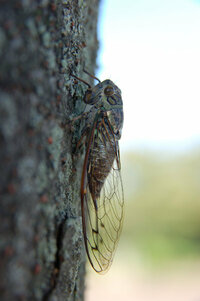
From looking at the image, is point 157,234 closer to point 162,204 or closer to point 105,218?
point 162,204

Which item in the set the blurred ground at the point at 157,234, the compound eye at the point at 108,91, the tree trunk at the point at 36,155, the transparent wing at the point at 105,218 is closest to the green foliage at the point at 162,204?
the blurred ground at the point at 157,234

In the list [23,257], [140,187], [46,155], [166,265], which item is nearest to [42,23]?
[46,155]

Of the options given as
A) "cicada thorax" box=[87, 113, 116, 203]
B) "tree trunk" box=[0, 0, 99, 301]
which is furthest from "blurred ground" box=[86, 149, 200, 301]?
"tree trunk" box=[0, 0, 99, 301]

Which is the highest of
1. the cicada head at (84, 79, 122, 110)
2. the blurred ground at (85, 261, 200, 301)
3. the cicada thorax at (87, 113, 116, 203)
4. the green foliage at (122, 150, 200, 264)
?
the green foliage at (122, 150, 200, 264)

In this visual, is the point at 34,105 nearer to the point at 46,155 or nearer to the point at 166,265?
the point at 46,155

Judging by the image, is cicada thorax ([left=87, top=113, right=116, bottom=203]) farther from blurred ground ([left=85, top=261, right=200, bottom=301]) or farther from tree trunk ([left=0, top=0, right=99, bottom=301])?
blurred ground ([left=85, top=261, right=200, bottom=301])

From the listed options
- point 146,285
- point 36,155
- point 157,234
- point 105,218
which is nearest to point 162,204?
point 157,234

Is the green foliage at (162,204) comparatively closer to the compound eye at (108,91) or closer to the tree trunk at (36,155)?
the compound eye at (108,91)
